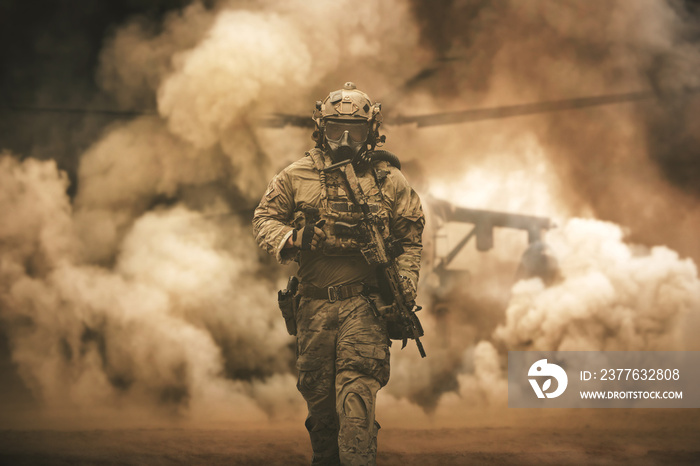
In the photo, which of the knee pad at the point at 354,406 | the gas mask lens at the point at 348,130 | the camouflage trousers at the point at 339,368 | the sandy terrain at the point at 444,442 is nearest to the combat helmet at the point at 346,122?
the gas mask lens at the point at 348,130

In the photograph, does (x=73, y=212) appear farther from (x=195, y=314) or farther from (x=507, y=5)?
(x=507, y=5)

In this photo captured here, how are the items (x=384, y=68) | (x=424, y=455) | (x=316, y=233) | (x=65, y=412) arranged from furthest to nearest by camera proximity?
(x=384, y=68), (x=65, y=412), (x=424, y=455), (x=316, y=233)

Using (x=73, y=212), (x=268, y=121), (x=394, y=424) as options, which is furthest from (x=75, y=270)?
(x=394, y=424)

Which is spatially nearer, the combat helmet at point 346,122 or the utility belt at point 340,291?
the utility belt at point 340,291

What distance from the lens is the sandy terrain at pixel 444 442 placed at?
6754 mm

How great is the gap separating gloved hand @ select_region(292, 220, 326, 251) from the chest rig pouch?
0.28 feet

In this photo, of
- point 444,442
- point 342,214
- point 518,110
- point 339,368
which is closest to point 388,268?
point 342,214

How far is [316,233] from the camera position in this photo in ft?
14.0

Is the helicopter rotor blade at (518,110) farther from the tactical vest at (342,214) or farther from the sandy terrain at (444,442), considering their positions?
the tactical vest at (342,214)

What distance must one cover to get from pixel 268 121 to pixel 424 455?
418cm

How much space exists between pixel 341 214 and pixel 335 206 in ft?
0.21

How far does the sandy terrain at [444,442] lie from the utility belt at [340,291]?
2.76 metres

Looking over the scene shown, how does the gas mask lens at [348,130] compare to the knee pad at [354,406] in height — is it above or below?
above

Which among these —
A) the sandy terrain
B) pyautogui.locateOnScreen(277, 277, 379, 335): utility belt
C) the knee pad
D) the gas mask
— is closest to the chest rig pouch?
the gas mask
